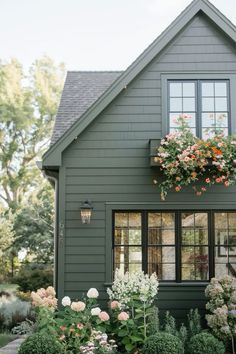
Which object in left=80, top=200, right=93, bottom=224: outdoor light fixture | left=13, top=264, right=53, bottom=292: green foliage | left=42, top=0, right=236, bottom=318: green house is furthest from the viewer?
left=13, top=264, right=53, bottom=292: green foliage

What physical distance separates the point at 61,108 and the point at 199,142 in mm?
4123

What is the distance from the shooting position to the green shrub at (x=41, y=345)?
833 cm

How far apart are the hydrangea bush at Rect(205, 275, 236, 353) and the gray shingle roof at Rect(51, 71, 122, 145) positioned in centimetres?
462

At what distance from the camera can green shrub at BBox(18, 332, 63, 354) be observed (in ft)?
27.3

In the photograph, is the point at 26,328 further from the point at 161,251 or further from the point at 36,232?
the point at 36,232

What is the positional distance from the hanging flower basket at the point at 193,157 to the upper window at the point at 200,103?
0.46m

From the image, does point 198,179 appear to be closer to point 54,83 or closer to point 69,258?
point 69,258

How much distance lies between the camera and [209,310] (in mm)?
10289

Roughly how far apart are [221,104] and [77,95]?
13.2 ft

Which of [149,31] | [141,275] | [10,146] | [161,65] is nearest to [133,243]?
[141,275]

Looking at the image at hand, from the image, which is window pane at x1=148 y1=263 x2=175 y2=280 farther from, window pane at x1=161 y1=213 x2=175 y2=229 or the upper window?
the upper window

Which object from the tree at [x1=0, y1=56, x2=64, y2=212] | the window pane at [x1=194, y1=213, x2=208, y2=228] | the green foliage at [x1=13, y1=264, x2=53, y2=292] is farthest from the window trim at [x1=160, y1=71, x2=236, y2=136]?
the tree at [x1=0, y1=56, x2=64, y2=212]

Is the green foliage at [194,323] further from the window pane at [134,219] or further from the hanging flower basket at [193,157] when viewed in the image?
the hanging flower basket at [193,157]

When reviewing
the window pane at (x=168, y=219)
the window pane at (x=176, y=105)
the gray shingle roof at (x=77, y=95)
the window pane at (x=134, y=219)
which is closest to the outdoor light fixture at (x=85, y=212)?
the window pane at (x=134, y=219)
